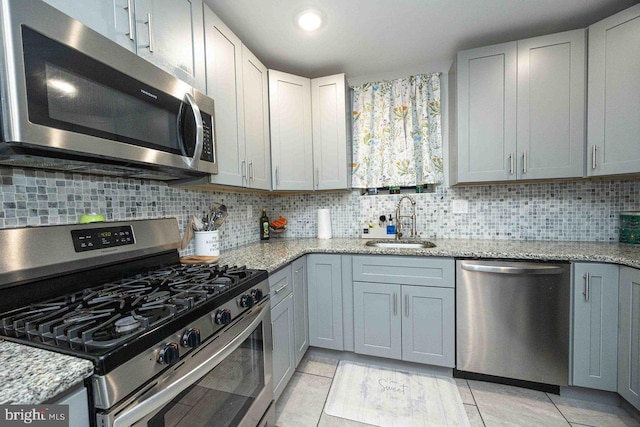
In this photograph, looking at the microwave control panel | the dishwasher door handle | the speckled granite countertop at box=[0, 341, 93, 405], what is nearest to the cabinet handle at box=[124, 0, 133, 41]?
the microwave control panel

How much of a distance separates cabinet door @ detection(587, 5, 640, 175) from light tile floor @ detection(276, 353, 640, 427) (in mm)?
1450

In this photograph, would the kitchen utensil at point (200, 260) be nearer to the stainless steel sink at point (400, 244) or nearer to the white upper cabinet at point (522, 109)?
the stainless steel sink at point (400, 244)

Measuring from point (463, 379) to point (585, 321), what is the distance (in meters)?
0.82

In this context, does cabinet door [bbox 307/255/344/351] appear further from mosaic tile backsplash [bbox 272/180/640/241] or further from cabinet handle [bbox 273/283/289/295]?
mosaic tile backsplash [bbox 272/180/640/241]

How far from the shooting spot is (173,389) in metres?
0.76

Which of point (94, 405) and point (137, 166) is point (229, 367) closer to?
point (94, 405)

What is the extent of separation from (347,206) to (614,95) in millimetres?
1955

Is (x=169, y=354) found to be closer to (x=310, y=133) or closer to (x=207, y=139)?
(x=207, y=139)

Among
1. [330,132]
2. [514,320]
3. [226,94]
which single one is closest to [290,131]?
[330,132]

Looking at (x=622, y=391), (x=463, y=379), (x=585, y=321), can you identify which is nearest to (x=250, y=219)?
(x=463, y=379)

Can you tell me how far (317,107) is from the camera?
2357 millimetres

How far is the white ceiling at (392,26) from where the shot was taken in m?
1.61

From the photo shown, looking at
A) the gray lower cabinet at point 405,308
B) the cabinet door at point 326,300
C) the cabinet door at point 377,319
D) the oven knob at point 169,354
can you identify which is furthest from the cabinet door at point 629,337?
the oven knob at point 169,354

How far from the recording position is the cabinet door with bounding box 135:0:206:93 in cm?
109
